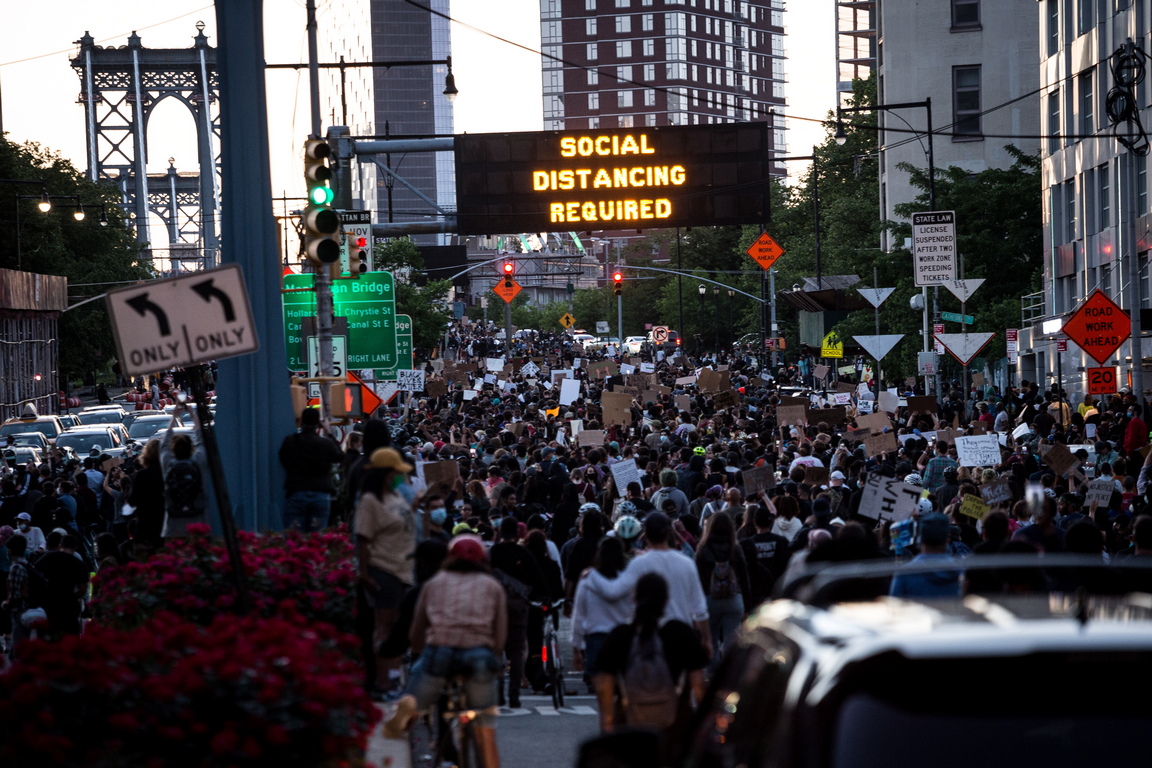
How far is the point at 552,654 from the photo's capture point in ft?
44.2

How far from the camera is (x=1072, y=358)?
42188 mm

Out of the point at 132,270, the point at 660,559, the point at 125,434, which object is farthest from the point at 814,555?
the point at 132,270

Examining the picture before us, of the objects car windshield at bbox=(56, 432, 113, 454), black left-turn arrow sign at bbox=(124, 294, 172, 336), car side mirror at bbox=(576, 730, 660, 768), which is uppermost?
black left-turn arrow sign at bbox=(124, 294, 172, 336)

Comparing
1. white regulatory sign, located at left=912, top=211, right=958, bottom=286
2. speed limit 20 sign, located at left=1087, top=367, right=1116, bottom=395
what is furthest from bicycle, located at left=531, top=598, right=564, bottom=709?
white regulatory sign, located at left=912, top=211, right=958, bottom=286

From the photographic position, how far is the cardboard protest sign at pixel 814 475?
1989 cm

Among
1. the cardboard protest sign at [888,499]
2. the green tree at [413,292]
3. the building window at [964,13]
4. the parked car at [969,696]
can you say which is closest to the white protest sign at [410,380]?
the cardboard protest sign at [888,499]

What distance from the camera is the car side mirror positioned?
4348 mm

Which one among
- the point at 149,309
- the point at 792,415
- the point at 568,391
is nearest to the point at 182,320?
the point at 149,309

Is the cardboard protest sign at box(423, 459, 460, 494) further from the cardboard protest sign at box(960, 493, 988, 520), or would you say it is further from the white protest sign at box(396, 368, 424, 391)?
the white protest sign at box(396, 368, 424, 391)

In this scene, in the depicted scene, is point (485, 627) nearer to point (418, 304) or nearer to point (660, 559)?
point (660, 559)

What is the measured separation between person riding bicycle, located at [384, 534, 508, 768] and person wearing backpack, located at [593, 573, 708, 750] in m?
0.62

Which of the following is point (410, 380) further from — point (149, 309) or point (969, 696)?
point (969, 696)

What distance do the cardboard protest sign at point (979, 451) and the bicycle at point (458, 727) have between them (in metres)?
13.1

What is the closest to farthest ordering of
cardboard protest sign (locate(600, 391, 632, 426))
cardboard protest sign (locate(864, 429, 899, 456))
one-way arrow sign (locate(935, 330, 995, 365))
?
cardboard protest sign (locate(864, 429, 899, 456))
one-way arrow sign (locate(935, 330, 995, 365))
cardboard protest sign (locate(600, 391, 632, 426))
